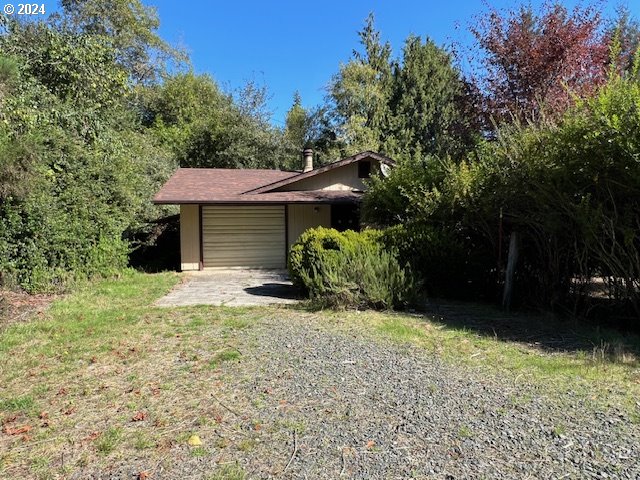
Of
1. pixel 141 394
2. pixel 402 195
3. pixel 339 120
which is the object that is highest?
pixel 339 120

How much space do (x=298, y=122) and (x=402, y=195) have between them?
76.8ft

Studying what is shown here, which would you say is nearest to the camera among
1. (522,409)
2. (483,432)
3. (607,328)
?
(483,432)

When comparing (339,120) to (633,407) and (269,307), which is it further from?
(633,407)

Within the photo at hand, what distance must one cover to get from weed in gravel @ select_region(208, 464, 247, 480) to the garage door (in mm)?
Answer: 11472

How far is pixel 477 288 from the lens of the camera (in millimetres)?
8797

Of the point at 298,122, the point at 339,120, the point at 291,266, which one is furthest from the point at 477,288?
the point at 298,122

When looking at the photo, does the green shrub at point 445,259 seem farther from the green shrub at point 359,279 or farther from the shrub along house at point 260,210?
the shrub along house at point 260,210

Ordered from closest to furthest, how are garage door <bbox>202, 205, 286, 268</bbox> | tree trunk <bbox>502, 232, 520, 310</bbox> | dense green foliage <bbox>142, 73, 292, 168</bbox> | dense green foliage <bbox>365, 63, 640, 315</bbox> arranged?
dense green foliage <bbox>365, 63, 640, 315</bbox>
tree trunk <bbox>502, 232, 520, 310</bbox>
garage door <bbox>202, 205, 286, 268</bbox>
dense green foliage <bbox>142, 73, 292, 168</bbox>

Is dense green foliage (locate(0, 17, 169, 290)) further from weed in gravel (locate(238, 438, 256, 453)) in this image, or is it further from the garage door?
weed in gravel (locate(238, 438, 256, 453))

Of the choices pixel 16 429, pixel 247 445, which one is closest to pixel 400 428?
pixel 247 445

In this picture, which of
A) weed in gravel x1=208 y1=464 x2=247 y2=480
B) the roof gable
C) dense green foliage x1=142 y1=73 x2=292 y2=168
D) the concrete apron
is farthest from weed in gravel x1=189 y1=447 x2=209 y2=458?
dense green foliage x1=142 y1=73 x2=292 y2=168

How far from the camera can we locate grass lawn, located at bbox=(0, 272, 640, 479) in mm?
3053

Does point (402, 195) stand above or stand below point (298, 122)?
below

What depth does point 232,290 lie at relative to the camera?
9.81 meters
